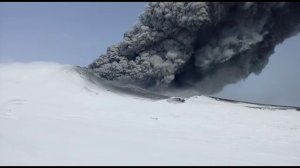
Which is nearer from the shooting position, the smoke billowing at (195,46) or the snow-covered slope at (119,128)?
the snow-covered slope at (119,128)

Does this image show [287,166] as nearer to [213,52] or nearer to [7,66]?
[213,52]

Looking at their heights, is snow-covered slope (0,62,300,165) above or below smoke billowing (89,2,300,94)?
below

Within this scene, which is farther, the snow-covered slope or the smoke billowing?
the smoke billowing

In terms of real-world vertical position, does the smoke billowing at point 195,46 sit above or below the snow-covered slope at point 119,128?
above

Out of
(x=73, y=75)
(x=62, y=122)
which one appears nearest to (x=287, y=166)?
(x=62, y=122)

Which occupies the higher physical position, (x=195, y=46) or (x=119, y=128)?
(x=195, y=46)
